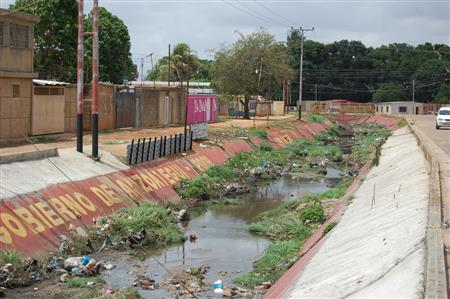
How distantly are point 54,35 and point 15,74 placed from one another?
1823cm

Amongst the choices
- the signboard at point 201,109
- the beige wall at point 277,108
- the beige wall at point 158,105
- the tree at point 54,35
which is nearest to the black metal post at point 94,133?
the beige wall at point 158,105

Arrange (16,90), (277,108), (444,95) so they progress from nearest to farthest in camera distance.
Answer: (16,90)
(277,108)
(444,95)

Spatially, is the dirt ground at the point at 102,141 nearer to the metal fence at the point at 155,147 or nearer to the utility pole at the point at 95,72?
the metal fence at the point at 155,147

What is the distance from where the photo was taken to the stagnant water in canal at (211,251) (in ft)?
52.5

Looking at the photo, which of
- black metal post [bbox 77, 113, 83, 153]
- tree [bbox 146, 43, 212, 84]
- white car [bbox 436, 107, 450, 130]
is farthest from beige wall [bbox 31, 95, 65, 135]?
tree [bbox 146, 43, 212, 84]

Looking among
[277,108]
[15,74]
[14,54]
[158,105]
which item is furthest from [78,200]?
[277,108]

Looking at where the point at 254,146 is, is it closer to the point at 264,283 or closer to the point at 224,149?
the point at 224,149

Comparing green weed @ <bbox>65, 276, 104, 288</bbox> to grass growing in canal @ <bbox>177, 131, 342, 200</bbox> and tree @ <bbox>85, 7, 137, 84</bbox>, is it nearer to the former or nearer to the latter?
grass growing in canal @ <bbox>177, 131, 342, 200</bbox>

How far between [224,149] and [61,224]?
2101 cm

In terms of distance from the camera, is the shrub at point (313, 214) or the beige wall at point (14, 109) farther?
the beige wall at point (14, 109)

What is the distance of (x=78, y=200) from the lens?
20.6 m

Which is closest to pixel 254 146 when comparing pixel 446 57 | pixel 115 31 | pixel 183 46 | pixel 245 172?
pixel 245 172

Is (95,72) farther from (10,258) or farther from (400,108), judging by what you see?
(400,108)

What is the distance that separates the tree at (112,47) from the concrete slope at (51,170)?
1521 inches
